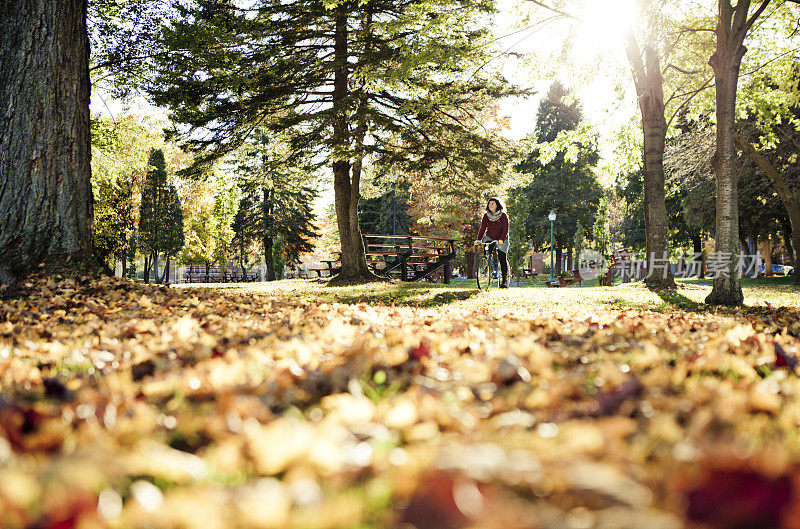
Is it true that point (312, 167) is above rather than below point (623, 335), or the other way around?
above

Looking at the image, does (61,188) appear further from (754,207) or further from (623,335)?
(754,207)

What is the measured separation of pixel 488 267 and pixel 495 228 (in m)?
0.93

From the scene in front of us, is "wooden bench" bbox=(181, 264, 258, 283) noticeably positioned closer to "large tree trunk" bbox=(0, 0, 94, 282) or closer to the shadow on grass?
the shadow on grass

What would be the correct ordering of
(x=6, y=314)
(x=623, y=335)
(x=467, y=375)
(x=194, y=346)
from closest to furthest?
(x=467, y=375) < (x=194, y=346) < (x=623, y=335) < (x=6, y=314)

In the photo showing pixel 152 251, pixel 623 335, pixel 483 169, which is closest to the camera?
pixel 623 335

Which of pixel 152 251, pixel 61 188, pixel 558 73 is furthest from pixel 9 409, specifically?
pixel 152 251

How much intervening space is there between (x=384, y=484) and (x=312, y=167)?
1363cm

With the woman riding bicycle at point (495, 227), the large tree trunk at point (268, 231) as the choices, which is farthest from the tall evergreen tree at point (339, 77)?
the large tree trunk at point (268, 231)

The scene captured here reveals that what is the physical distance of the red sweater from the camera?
36.2 feet

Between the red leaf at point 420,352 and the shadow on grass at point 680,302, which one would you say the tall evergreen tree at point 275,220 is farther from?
the red leaf at point 420,352

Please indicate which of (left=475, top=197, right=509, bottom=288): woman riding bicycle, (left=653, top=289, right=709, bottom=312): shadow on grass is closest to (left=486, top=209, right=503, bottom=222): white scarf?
(left=475, top=197, right=509, bottom=288): woman riding bicycle

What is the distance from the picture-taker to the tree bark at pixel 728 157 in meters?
8.59

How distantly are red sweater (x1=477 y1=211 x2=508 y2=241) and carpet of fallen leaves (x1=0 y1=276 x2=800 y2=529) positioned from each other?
8232 mm

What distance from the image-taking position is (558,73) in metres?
14.1
